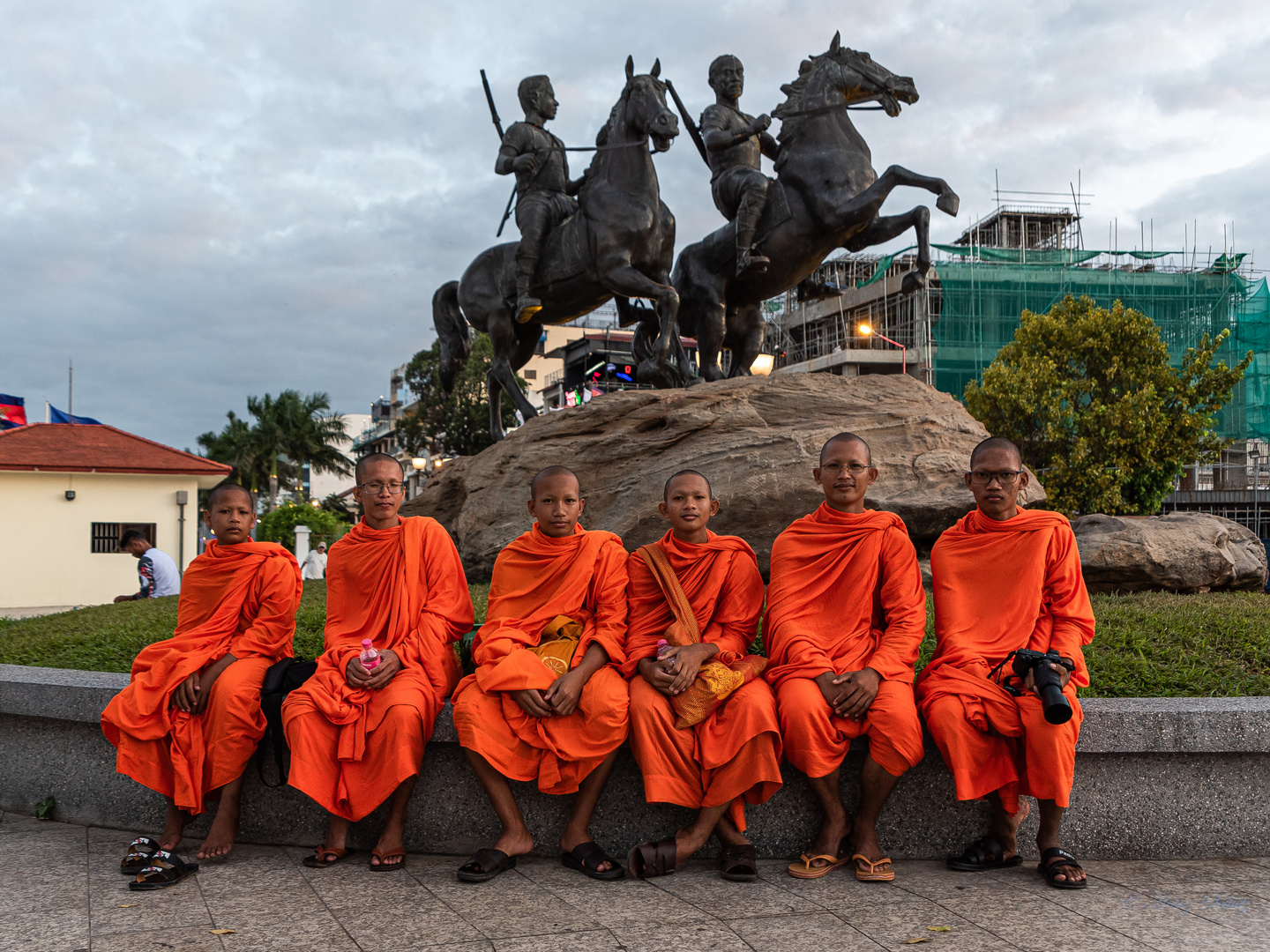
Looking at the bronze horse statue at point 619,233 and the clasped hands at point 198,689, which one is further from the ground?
the bronze horse statue at point 619,233

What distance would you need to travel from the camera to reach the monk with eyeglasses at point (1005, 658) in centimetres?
377

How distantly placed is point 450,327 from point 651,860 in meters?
9.56

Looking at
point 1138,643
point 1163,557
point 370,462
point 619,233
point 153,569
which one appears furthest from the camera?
point 153,569

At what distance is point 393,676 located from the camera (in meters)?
4.21

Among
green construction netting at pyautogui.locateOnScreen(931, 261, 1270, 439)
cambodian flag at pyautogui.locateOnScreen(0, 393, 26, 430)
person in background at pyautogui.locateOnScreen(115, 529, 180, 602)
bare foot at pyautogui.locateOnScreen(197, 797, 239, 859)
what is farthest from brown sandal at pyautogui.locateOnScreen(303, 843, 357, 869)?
green construction netting at pyautogui.locateOnScreen(931, 261, 1270, 439)

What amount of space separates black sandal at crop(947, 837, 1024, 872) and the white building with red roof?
23.3 meters

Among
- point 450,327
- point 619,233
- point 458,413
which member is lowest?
point 450,327

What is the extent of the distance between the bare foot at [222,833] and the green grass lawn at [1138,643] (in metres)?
1.73

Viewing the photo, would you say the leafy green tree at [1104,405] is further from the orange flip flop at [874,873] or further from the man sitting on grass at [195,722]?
the man sitting on grass at [195,722]

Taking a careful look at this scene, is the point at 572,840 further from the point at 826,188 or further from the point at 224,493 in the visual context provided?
the point at 826,188

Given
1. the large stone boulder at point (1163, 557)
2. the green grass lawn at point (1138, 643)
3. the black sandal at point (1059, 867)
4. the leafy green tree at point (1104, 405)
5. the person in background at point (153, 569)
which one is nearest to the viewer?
the black sandal at point (1059, 867)

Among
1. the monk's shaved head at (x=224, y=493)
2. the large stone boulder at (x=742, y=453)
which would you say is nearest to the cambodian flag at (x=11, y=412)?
the large stone boulder at (x=742, y=453)

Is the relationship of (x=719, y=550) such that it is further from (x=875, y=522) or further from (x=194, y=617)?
Result: (x=194, y=617)

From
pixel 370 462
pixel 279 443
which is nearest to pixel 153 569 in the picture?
pixel 370 462
